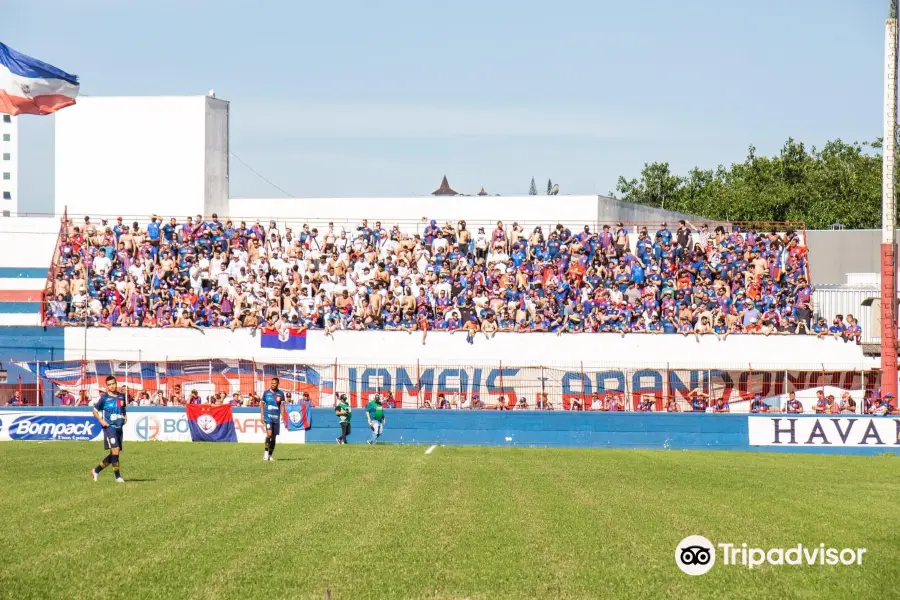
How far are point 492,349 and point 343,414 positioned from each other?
776 centimetres

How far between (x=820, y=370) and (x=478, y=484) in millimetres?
19242

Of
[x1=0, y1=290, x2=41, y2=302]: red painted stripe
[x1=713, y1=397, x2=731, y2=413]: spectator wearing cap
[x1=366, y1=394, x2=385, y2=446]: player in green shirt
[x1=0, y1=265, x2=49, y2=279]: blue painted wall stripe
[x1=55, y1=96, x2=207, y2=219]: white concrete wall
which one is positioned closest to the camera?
[x1=366, y1=394, x2=385, y2=446]: player in green shirt

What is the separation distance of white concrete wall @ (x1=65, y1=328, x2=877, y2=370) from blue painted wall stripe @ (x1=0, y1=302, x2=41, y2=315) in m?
3.23

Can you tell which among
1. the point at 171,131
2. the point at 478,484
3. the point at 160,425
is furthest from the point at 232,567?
the point at 171,131

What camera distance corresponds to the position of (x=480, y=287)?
42156mm

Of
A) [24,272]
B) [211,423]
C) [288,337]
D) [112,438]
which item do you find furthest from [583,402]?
[24,272]

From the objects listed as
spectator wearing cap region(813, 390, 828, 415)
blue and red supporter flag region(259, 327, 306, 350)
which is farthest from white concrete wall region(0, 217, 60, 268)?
spectator wearing cap region(813, 390, 828, 415)

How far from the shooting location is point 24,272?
4562 cm

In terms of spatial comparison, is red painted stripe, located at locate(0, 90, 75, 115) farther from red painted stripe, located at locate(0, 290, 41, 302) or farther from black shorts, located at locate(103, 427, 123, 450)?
red painted stripe, located at locate(0, 290, 41, 302)

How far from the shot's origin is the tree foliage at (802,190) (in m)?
90.4

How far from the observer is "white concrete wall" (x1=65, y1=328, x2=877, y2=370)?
39.6 meters

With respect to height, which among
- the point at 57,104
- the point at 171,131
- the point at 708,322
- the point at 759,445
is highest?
the point at 171,131

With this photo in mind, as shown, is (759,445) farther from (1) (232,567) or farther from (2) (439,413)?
(1) (232,567)

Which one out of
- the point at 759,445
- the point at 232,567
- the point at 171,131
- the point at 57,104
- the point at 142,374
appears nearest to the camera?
the point at 232,567
